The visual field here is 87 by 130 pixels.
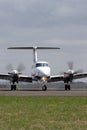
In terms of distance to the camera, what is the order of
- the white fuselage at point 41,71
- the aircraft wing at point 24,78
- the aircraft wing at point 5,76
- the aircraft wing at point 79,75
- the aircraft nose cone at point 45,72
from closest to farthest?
the aircraft nose cone at point 45,72 → the white fuselage at point 41,71 → the aircraft wing at point 5,76 → the aircraft wing at point 79,75 → the aircraft wing at point 24,78

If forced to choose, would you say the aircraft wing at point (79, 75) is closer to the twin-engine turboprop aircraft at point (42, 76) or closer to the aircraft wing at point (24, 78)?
the twin-engine turboprop aircraft at point (42, 76)

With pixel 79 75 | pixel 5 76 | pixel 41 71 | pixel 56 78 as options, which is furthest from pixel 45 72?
pixel 5 76

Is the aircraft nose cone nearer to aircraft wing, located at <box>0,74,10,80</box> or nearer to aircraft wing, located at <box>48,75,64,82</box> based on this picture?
aircraft wing, located at <box>48,75,64,82</box>

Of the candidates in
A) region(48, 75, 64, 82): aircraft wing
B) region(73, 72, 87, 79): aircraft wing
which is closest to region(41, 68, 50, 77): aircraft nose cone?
region(48, 75, 64, 82): aircraft wing

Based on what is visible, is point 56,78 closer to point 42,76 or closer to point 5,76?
point 42,76

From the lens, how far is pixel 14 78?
5791 centimetres

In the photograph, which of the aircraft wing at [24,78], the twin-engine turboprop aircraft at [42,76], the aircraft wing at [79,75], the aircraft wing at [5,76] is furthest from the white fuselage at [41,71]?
the aircraft wing at [79,75]

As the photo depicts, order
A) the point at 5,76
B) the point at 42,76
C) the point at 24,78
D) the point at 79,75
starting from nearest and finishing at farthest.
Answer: the point at 42,76, the point at 79,75, the point at 5,76, the point at 24,78

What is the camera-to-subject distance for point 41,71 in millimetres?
56500

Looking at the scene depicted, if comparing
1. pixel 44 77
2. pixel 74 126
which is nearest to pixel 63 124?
pixel 74 126

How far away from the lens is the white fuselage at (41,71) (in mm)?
56312

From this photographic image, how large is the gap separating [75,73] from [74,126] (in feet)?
141

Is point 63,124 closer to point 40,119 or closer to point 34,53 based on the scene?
point 40,119

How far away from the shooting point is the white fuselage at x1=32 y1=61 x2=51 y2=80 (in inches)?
2217
